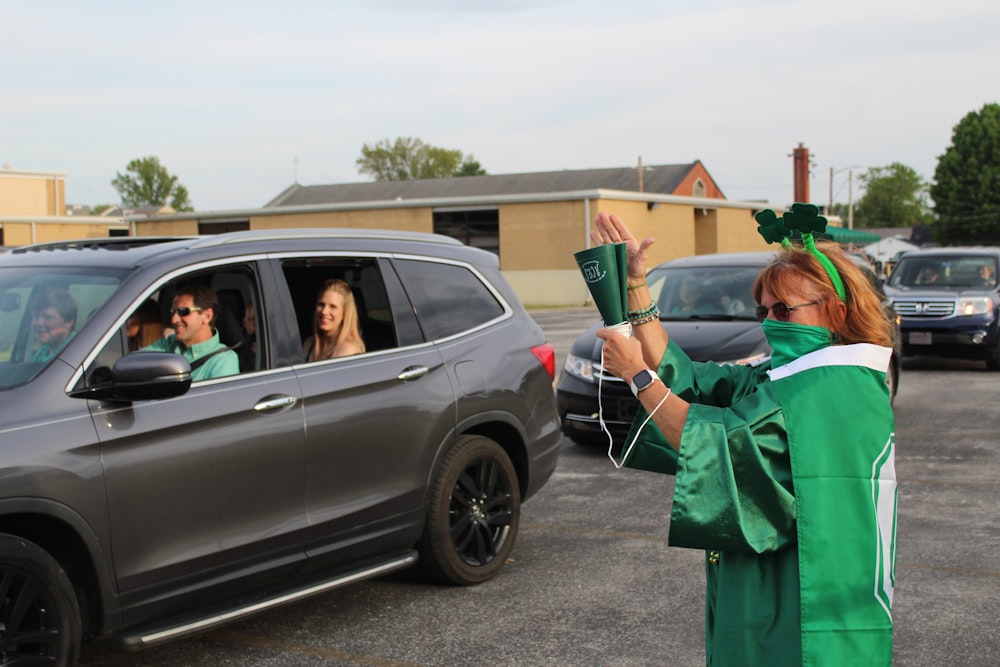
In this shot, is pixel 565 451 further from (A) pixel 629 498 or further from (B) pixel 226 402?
(B) pixel 226 402

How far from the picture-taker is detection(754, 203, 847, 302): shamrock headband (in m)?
2.66

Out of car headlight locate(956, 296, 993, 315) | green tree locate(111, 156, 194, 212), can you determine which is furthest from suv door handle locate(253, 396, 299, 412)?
green tree locate(111, 156, 194, 212)

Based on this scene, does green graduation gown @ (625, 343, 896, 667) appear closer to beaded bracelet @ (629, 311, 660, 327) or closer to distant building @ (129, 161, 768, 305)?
beaded bracelet @ (629, 311, 660, 327)

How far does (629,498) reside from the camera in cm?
791

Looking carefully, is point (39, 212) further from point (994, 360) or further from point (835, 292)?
point (835, 292)

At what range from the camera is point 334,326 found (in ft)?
17.7

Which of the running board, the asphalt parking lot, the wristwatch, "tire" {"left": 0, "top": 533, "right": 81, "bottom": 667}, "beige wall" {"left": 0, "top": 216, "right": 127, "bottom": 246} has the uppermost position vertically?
"beige wall" {"left": 0, "top": 216, "right": 127, "bottom": 246}

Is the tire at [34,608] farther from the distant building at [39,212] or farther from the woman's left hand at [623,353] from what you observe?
the distant building at [39,212]

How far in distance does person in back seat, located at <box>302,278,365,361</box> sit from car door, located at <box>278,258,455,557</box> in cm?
7

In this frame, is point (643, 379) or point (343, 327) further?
point (343, 327)

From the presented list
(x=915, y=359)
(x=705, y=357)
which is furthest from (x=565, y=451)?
(x=915, y=359)

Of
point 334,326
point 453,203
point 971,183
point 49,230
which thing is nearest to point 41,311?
point 334,326

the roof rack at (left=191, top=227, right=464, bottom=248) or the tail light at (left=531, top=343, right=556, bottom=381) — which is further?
the tail light at (left=531, top=343, right=556, bottom=381)

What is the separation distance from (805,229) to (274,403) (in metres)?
2.70
